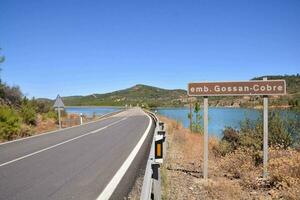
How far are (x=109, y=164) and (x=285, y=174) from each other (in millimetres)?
5003

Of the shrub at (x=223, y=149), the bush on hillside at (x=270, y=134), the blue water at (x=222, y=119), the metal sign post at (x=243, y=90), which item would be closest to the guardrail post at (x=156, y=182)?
the metal sign post at (x=243, y=90)

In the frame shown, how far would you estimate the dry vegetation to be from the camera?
7.80 meters

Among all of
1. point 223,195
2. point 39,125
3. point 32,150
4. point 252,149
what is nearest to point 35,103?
point 39,125

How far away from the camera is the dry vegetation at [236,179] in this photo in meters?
7.80

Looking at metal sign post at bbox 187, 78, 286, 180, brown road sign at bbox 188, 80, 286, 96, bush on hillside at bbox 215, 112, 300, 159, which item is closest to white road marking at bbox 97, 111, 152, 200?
metal sign post at bbox 187, 78, 286, 180

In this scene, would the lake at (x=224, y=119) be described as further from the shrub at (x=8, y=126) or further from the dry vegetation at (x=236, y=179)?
the shrub at (x=8, y=126)

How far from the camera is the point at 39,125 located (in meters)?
30.0

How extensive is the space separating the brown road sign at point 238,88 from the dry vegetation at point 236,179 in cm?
165

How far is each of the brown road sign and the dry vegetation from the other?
1.65 metres

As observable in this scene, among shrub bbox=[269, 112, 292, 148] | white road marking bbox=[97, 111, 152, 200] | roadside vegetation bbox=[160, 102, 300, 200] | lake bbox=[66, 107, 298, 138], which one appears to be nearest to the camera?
white road marking bbox=[97, 111, 152, 200]

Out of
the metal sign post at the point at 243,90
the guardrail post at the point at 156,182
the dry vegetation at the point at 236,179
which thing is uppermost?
the metal sign post at the point at 243,90

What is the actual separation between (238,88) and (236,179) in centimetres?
233

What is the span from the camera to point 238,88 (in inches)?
379

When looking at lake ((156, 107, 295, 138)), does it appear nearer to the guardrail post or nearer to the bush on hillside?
the bush on hillside
